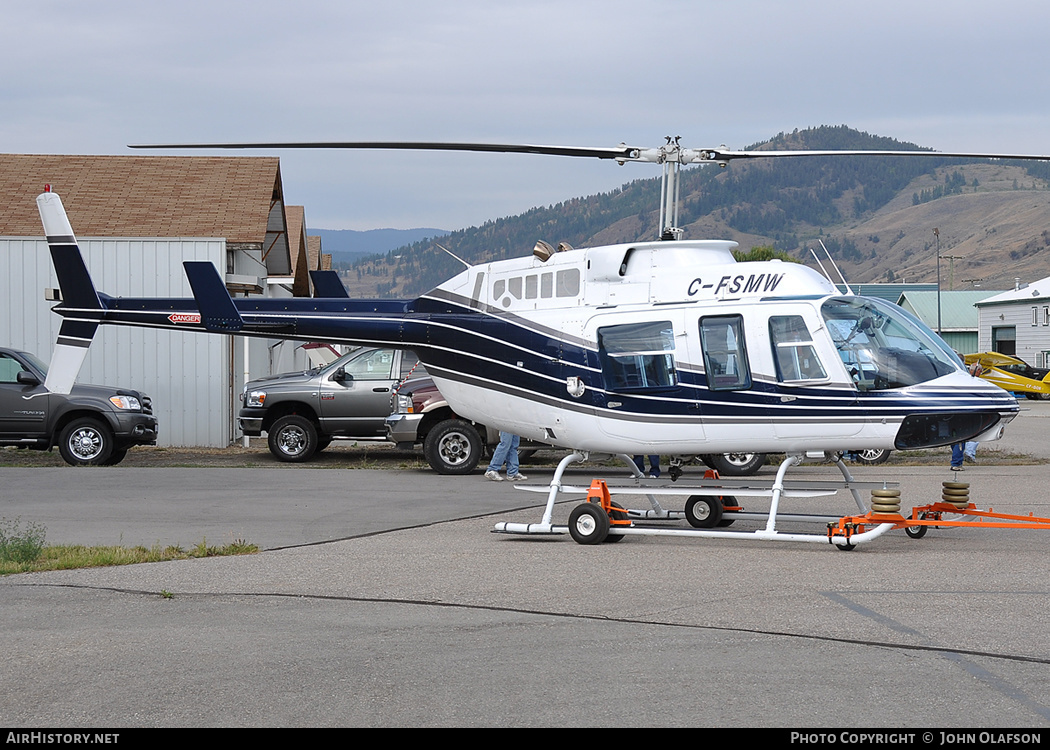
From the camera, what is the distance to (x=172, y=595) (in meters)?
8.09

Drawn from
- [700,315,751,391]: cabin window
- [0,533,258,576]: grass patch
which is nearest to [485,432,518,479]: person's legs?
[700,315,751,391]: cabin window

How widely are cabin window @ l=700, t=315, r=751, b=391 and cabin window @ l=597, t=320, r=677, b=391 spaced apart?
0.34 meters

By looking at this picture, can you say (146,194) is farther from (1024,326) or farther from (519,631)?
(1024,326)

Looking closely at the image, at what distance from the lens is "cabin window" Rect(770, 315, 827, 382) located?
33.9 ft

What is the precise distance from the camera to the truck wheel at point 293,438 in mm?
19531

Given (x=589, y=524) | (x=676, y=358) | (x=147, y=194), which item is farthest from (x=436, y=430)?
(x=147, y=194)

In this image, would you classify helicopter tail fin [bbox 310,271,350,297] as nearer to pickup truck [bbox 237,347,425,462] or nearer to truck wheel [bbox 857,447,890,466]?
pickup truck [bbox 237,347,425,462]

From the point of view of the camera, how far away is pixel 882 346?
33.4 ft

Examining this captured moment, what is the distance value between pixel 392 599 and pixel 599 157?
4896mm

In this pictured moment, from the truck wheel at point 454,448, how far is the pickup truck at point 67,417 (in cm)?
500


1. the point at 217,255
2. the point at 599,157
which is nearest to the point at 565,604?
the point at 599,157

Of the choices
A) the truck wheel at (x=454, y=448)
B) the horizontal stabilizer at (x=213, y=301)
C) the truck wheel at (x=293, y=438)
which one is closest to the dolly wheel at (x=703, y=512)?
the horizontal stabilizer at (x=213, y=301)

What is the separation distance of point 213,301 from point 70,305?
2105mm
